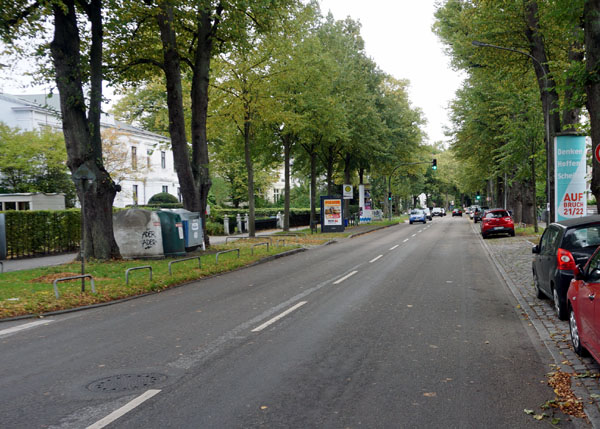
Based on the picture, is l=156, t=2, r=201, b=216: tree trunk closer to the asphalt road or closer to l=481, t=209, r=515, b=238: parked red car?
the asphalt road

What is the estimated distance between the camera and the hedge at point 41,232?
21.0 m

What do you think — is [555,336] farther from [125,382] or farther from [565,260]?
[125,382]

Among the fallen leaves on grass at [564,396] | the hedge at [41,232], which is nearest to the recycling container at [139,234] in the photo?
the hedge at [41,232]

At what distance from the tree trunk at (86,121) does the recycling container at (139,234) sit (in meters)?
1.29

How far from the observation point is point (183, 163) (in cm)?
2141

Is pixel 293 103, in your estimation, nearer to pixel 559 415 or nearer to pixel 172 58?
pixel 172 58

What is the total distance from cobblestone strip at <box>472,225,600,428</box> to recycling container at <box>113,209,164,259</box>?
1180cm

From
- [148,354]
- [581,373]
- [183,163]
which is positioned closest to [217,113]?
[183,163]

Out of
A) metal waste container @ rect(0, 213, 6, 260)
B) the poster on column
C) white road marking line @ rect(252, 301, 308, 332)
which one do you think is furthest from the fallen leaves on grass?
metal waste container @ rect(0, 213, 6, 260)

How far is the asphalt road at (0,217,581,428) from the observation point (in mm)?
4496

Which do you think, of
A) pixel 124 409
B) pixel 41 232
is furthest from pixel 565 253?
pixel 41 232

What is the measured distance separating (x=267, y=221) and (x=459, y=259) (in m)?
25.4

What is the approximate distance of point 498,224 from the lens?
2886cm

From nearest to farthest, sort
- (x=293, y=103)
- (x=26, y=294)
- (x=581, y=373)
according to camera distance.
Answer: (x=581, y=373) → (x=26, y=294) → (x=293, y=103)
